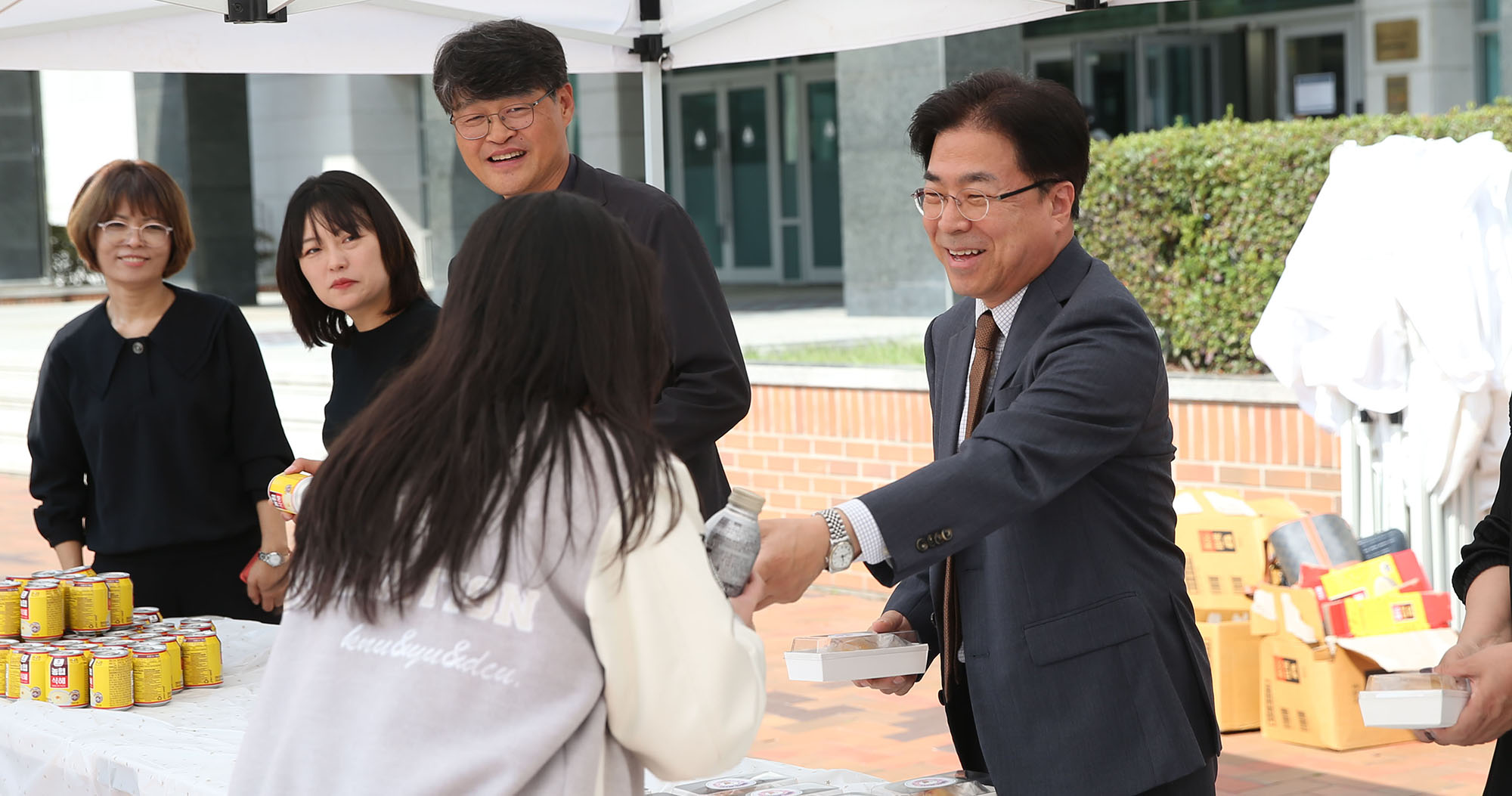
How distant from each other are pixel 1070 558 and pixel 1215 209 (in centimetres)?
521

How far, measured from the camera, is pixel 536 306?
1.62m

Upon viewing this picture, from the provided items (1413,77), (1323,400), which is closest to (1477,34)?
(1413,77)

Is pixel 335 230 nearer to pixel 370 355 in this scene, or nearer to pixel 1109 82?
pixel 370 355

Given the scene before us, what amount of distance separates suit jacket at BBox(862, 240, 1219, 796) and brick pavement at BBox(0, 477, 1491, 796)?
2.62 meters

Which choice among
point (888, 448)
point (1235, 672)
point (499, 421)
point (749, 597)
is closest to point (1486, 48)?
point (888, 448)

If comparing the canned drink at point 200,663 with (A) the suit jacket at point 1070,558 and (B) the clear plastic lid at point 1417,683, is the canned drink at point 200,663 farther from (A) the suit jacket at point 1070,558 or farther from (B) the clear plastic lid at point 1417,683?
(B) the clear plastic lid at point 1417,683

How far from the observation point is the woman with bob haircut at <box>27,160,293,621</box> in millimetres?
3842

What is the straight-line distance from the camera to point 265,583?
3.71 m

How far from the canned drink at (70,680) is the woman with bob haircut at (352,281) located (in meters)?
0.67

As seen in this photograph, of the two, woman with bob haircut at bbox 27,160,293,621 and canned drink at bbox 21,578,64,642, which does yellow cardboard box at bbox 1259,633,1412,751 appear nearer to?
woman with bob haircut at bbox 27,160,293,621

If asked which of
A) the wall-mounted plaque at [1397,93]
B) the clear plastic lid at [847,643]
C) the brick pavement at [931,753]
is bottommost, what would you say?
the brick pavement at [931,753]

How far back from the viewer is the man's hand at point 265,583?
370cm

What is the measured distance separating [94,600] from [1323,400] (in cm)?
388

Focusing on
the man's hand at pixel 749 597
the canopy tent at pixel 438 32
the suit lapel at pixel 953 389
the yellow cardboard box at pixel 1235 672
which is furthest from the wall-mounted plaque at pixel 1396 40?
the man's hand at pixel 749 597
